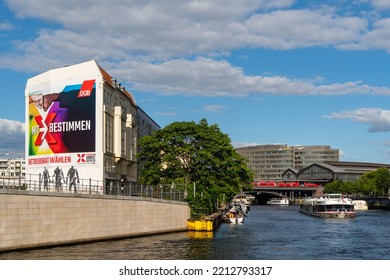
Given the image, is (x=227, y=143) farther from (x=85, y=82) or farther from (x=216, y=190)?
(x=85, y=82)

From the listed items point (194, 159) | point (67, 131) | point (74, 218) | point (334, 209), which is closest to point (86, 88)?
point (67, 131)

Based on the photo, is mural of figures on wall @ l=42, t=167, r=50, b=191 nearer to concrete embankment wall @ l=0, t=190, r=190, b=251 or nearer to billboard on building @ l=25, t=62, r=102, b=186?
billboard on building @ l=25, t=62, r=102, b=186

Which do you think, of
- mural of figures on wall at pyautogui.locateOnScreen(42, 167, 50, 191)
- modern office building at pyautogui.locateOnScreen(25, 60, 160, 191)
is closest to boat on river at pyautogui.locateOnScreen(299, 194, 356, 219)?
modern office building at pyautogui.locateOnScreen(25, 60, 160, 191)

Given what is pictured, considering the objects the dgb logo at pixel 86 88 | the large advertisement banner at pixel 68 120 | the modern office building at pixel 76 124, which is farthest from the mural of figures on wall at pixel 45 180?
the dgb logo at pixel 86 88

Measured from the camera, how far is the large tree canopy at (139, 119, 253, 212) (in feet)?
327

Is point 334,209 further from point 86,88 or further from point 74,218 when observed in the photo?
point 74,218

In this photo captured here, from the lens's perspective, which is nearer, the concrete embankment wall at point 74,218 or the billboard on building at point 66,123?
the concrete embankment wall at point 74,218

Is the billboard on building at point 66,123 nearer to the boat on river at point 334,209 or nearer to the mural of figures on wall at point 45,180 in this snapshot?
the mural of figures on wall at point 45,180

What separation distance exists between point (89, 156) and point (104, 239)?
37.0m

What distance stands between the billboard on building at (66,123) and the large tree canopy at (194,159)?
9.41 metres

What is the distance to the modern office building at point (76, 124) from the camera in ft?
324

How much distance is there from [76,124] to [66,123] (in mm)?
1664

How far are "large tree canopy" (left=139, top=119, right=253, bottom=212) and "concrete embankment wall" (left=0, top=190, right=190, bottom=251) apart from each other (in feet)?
65.1
